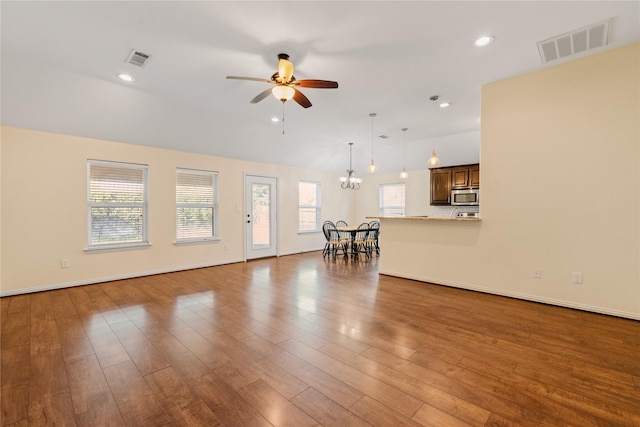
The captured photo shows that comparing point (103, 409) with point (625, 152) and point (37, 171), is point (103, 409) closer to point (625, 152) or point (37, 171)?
point (37, 171)

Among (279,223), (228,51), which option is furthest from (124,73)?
(279,223)

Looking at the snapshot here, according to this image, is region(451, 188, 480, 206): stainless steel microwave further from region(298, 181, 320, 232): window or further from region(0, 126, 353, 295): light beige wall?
region(0, 126, 353, 295): light beige wall

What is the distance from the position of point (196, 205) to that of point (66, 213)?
199 centimetres

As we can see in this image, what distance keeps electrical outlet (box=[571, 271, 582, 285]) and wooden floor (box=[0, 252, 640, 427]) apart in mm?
379

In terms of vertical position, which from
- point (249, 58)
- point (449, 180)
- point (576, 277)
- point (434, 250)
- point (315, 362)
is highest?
point (249, 58)

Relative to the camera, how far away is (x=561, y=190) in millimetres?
3346

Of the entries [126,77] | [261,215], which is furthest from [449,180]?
[126,77]

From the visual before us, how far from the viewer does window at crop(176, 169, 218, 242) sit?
555 cm

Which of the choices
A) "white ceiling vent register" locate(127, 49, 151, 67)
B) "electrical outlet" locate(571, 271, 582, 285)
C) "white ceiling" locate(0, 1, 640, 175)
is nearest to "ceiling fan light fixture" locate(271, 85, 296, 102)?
"white ceiling" locate(0, 1, 640, 175)

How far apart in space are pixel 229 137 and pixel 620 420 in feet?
19.5

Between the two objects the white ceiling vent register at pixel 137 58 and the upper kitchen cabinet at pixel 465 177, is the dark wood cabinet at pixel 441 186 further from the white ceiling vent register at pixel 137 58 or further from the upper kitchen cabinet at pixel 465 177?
the white ceiling vent register at pixel 137 58

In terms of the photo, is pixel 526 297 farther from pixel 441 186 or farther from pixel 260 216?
pixel 260 216

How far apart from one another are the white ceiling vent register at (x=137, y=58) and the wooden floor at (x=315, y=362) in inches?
112

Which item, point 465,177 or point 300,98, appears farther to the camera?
point 465,177
